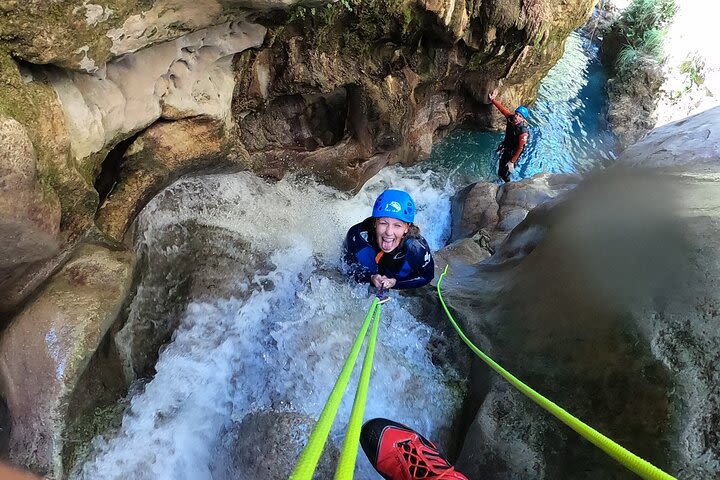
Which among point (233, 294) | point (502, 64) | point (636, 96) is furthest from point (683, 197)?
point (636, 96)

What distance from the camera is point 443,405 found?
3.59 meters

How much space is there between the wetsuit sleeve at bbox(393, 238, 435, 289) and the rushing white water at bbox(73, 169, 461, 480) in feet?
0.95

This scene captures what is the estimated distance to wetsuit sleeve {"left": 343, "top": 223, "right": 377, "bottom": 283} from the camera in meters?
4.32

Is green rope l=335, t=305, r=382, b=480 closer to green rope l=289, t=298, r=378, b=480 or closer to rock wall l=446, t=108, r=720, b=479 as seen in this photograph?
green rope l=289, t=298, r=378, b=480

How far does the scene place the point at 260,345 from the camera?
407cm

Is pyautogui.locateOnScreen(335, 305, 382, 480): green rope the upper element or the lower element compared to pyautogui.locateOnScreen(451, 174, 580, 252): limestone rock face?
upper

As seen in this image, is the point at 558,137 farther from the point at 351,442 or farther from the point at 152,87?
the point at 351,442

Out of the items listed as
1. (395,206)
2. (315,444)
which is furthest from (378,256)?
→ (315,444)

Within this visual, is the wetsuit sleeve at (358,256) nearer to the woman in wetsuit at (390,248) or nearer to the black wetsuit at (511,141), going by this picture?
the woman in wetsuit at (390,248)

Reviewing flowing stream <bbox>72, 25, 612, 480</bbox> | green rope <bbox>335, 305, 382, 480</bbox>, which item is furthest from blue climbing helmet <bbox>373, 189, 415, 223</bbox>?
green rope <bbox>335, 305, 382, 480</bbox>

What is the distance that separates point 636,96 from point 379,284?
10188 mm

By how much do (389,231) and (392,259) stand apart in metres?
0.31

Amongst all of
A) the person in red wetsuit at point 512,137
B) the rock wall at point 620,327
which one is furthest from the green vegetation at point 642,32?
the rock wall at point 620,327

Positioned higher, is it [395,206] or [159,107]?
[159,107]
